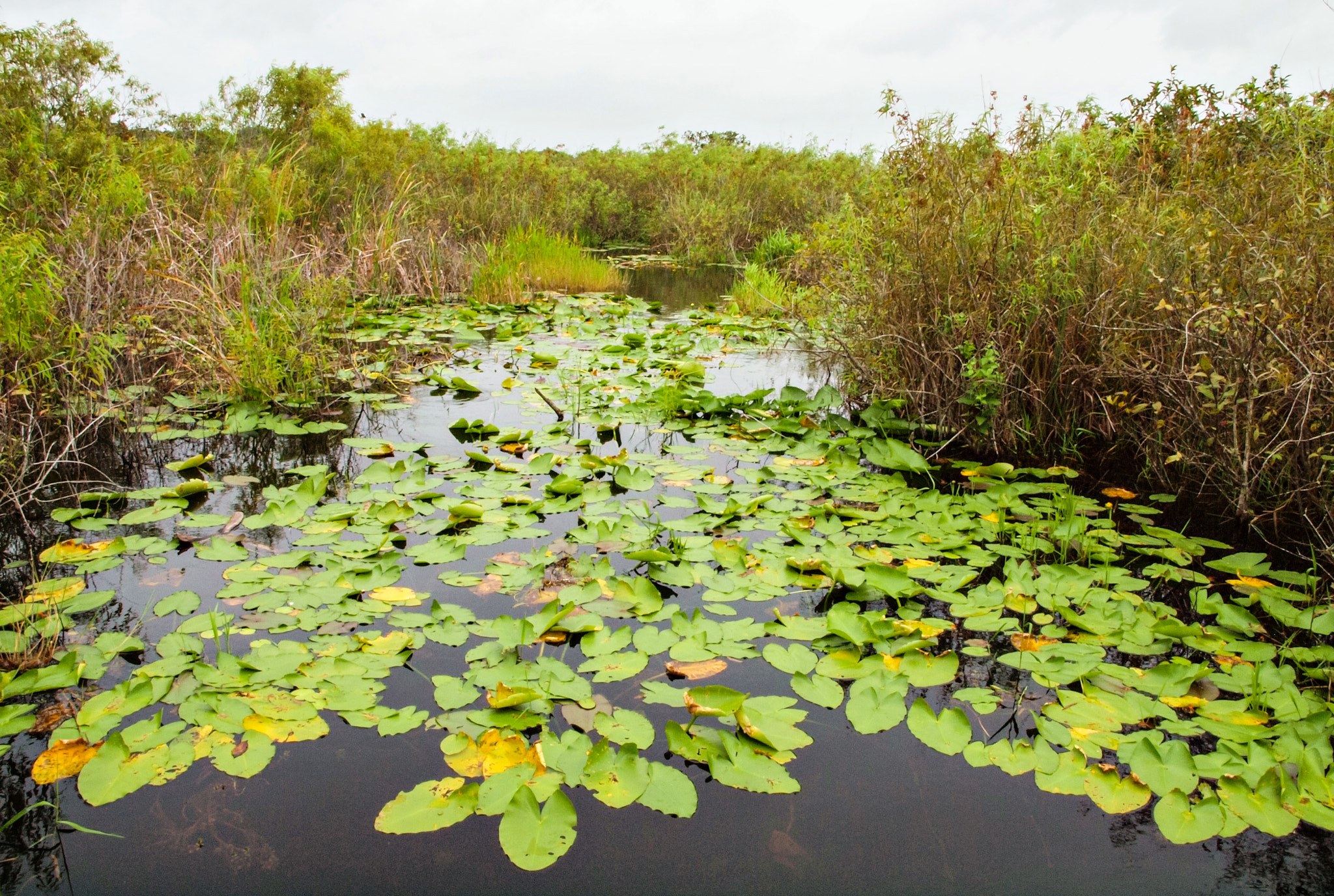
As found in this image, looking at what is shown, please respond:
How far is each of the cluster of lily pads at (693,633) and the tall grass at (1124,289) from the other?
1.36 ft

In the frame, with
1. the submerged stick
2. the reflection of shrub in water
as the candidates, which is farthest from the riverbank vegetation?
the reflection of shrub in water

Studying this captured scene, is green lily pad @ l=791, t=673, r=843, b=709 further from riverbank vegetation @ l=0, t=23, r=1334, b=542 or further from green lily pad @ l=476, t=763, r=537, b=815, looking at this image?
riverbank vegetation @ l=0, t=23, r=1334, b=542

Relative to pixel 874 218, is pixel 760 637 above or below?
below

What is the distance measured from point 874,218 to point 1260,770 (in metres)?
2.88

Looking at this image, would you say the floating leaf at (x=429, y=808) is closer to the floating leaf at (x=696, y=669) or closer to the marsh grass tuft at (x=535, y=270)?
the floating leaf at (x=696, y=669)

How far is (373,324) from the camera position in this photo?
6516 millimetres

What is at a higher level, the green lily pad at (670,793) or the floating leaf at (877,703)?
the floating leaf at (877,703)

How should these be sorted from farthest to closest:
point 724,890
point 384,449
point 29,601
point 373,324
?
point 373,324 < point 384,449 < point 29,601 < point 724,890

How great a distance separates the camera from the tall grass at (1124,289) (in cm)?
270

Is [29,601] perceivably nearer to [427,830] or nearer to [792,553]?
[427,830]

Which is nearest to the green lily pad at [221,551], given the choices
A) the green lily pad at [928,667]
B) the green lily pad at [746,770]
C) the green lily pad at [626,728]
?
the green lily pad at [626,728]

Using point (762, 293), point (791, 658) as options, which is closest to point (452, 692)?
point (791, 658)

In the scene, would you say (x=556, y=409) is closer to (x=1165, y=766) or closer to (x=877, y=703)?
(x=877, y=703)

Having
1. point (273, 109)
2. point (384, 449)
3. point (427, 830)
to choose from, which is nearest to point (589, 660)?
point (427, 830)
